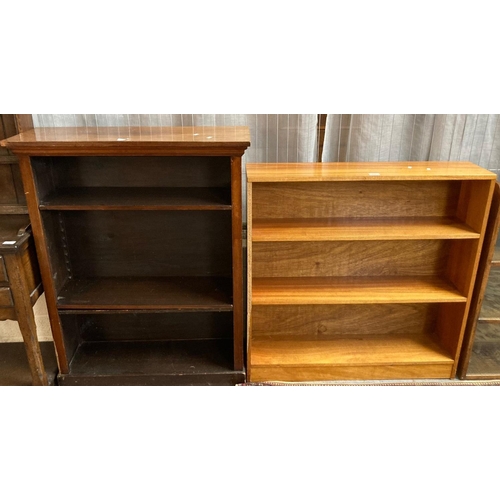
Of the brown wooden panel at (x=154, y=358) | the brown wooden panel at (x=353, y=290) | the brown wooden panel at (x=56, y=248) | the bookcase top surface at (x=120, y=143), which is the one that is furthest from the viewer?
the brown wooden panel at (x=154, y=358)

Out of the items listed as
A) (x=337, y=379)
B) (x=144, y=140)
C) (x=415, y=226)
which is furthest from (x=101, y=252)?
(x=415, y=226)

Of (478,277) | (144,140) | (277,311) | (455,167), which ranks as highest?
(144,140)

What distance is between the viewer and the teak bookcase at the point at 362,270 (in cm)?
202

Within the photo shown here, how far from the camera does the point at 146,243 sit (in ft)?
7.27

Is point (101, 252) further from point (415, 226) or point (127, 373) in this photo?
point (415, 226)

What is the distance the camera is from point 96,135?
186 cm

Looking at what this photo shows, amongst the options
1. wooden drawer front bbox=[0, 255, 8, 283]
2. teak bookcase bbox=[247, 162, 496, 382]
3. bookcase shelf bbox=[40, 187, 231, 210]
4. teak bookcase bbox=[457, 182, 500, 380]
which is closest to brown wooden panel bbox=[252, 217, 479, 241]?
teak bookcase bbox=[247, 162, 496, 382]

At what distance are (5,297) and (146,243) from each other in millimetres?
642

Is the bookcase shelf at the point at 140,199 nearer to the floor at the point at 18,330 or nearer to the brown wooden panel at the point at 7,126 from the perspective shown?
the brown wooden panel at the point at 7,126

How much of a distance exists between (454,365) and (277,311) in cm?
87

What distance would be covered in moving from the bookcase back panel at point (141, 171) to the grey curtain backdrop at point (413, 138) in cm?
55

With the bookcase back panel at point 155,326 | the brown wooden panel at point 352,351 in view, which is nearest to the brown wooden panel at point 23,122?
the bookcase back panel at point 155,326

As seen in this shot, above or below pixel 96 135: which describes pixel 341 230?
below

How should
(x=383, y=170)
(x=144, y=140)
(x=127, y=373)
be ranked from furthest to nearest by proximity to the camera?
1. (x=127, y=373)
2. (x=383, y=170)
3. (x=144, y=140)
